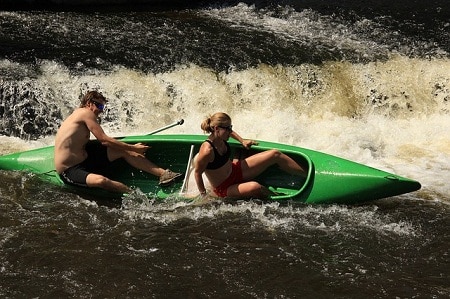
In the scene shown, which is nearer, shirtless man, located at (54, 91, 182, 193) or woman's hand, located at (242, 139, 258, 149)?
shirtless man, located at (54, 91, 182, 193)

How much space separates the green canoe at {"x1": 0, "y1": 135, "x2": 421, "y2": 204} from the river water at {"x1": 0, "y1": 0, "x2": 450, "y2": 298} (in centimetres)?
14

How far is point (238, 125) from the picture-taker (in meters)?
9.33

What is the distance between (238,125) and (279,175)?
92.9 inches

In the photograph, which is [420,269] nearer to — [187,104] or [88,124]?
[88,124]

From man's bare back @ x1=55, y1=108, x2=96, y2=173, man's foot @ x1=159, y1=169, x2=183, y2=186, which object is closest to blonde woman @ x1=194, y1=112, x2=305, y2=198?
man's foot @ x1=159, y1=169, x2=183, y2=186

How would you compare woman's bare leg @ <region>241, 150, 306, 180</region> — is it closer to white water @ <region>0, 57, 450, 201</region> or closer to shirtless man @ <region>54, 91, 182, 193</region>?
shirtless man @ <region>54, 91, 182, 193</region>

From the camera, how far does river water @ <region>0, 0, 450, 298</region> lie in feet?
18.5

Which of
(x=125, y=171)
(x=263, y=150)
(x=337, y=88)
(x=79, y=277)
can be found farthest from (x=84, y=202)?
(x=337, y=88)

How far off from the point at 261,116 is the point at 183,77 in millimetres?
1213

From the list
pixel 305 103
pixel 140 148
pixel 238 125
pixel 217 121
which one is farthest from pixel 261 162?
pixel 305 103

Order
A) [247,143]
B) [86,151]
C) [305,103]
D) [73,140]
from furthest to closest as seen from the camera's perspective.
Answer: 1. [305,103]
2. [86,151]
3. [247,143]
4. [73,140]

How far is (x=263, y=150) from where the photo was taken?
276 inches

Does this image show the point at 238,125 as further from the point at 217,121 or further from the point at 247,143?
the point at 217,121

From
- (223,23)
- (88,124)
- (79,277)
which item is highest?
(223,23)
